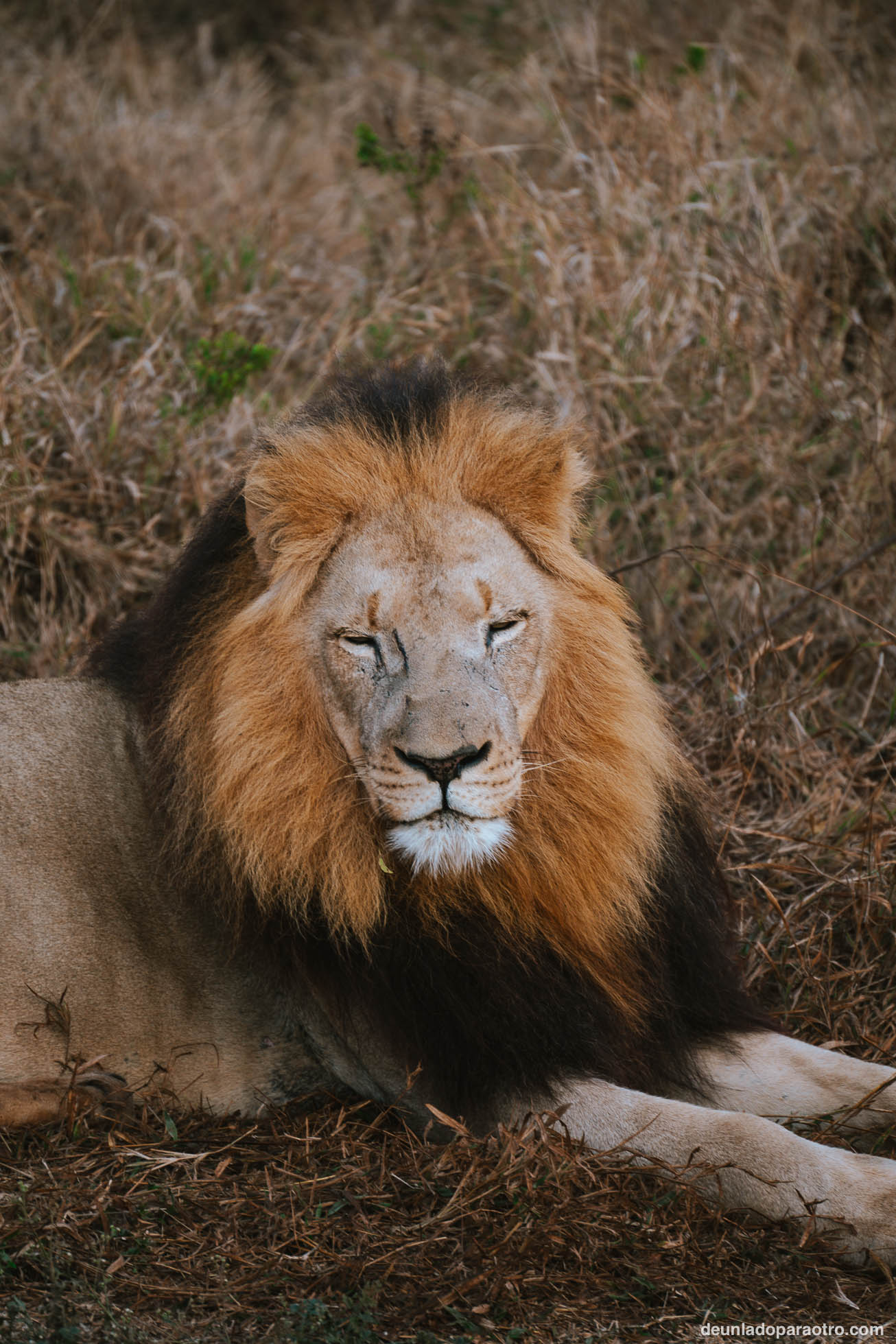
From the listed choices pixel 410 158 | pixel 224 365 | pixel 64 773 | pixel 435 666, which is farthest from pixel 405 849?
pixel 410 158

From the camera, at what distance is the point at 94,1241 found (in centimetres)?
279

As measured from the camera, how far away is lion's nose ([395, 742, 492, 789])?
287 centimetres

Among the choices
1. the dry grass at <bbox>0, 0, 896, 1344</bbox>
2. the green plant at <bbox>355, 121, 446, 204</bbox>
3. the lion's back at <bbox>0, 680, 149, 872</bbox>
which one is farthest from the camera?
the green plant at <bbox>355, 121, 446, 204</bbox>

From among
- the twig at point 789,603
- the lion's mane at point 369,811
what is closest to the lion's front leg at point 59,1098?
the lion's mane at point 369,811

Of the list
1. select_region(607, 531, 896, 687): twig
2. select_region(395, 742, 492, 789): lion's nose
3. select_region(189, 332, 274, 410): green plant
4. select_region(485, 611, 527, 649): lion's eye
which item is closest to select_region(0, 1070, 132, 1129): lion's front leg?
select_region(395, 742, 492, 789): lion's nose

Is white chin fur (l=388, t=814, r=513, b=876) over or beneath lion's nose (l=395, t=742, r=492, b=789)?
beneath

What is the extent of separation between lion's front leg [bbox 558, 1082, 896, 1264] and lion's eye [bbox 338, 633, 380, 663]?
108cm

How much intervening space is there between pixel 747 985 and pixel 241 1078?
61.0 inches

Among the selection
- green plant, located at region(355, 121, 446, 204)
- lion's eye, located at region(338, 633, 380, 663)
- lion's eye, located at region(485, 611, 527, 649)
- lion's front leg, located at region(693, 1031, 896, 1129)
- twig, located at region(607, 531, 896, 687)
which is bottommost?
lion's front leg, located at region(693, 1031, 896, 1129)

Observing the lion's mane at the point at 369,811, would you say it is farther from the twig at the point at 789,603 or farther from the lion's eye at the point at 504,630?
the twig at the point at 789,603

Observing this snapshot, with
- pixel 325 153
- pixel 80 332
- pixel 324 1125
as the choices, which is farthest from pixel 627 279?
pixel 324 1125

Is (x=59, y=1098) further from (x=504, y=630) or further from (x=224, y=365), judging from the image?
(x=224, y=365)

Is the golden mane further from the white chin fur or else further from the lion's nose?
the lion's nose

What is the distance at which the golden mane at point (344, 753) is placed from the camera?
3111 mm
